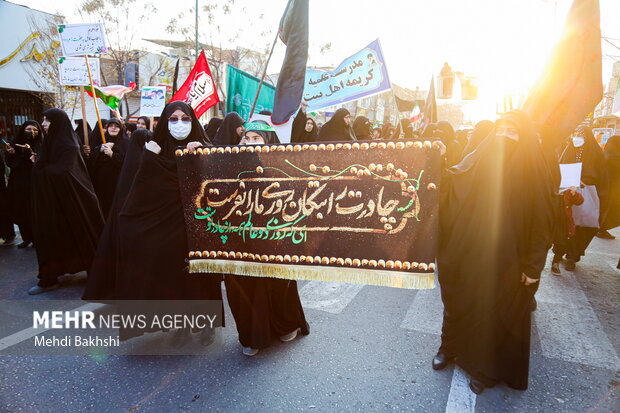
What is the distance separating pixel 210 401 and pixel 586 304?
3797 millimetres

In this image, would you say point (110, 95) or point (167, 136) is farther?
point (110, 95)

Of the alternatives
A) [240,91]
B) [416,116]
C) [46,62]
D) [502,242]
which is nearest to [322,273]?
[502,242]

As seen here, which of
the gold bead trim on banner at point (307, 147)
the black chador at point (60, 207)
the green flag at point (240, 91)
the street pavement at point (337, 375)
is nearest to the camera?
the gold bead trim on banner at point (307, 147)

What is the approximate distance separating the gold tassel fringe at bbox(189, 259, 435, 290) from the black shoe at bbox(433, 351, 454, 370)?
0.95 metres

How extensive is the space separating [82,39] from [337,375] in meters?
5.10

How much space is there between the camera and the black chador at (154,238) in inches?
116

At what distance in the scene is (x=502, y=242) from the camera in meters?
2.55

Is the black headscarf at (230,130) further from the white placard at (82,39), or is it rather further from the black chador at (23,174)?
the black chador at (23,174)

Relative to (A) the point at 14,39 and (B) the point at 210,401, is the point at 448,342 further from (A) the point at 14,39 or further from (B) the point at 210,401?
(A) the point at 14,39

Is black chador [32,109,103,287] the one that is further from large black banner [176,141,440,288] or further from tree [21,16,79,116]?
tree [21,16,79,116]

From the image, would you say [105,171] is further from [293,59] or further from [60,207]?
[293,59]

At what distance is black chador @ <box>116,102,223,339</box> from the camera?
2954mm

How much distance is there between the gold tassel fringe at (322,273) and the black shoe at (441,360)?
3.11ft

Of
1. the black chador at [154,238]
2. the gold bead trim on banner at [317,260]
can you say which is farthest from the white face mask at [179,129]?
the gold bead trim on banner at [317,260]
